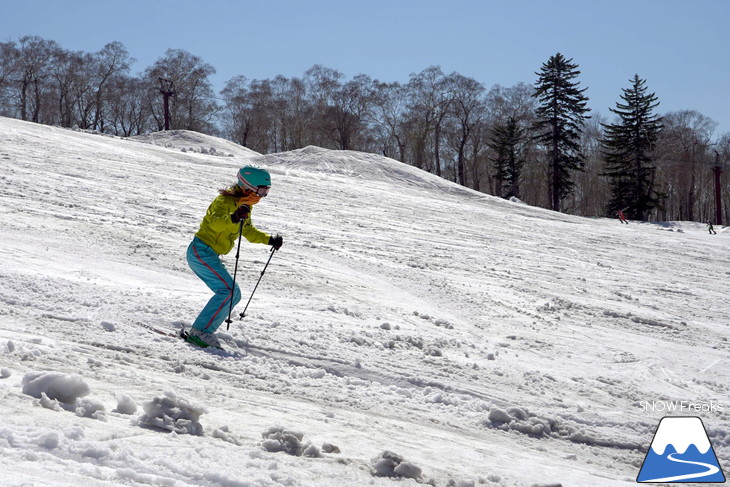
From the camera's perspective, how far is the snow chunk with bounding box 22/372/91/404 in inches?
151

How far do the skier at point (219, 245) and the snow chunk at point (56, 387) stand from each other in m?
2.29

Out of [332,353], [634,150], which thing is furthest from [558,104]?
[332,353]

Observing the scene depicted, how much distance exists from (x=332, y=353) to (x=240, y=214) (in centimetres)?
165

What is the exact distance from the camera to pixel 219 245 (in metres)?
6.38

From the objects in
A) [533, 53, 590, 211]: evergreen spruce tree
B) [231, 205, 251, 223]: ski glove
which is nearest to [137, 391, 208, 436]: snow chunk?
[231, 205, 251, 223]: ski glove

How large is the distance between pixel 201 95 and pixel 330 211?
45062 mm

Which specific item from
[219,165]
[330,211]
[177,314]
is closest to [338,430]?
[177,314]

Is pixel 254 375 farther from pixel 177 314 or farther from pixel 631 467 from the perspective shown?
pixel 631 467

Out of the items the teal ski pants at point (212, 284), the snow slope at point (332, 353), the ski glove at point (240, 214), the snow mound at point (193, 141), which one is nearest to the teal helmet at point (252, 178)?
the ski glove at point (240, 214)

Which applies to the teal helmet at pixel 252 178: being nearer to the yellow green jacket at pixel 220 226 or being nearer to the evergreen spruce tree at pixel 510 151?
the yellow green jacket at pixel 220 226

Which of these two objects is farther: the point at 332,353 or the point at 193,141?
the point at 193,141

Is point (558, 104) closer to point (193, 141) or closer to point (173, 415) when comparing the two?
point (193, 141)

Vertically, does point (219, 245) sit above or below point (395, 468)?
above

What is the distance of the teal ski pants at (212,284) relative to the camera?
6270 millimetres
